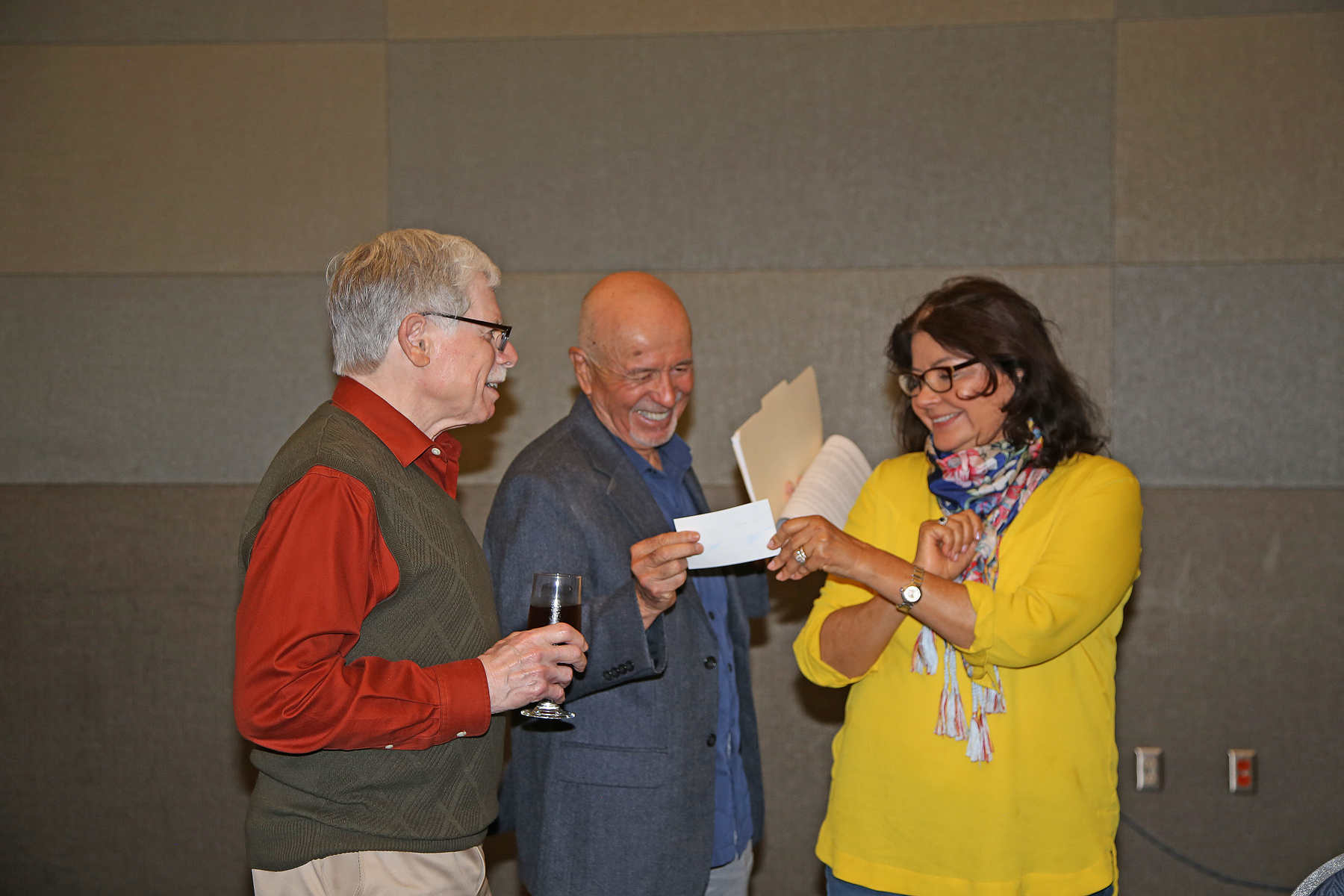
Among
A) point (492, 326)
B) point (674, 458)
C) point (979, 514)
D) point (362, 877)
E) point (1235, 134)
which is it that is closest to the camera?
point (362, 877)

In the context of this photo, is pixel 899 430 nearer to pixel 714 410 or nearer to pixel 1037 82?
pixel 714 410

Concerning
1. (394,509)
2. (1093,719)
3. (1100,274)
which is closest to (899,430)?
(1093,719)

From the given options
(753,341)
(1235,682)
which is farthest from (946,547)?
(1235,682)

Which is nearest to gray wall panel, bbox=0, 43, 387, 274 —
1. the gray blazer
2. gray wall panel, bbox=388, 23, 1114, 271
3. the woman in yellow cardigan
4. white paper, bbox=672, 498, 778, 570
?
gray wall panel, bbox=388, 23, 1114, 271

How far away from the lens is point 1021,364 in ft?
6.88

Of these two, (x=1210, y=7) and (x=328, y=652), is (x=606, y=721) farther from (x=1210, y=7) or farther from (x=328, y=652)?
(x=1210, y=7)

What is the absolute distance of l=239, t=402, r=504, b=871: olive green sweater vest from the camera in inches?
62.9

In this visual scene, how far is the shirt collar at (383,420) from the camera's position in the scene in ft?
5.68

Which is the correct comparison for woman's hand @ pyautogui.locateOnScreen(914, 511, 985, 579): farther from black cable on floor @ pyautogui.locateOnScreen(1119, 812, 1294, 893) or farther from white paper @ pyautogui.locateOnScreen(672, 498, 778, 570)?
black cable on floor @ pyautogui.locateOnScreen(1119, 812, 1294, 893)

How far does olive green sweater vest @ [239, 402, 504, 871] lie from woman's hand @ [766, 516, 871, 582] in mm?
612

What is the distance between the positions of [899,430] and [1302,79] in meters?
2.29

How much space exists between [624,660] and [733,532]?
371 millimetres

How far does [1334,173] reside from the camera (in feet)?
11.3

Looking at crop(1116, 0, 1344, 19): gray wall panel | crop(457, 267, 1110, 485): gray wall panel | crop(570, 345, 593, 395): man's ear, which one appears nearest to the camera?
crop(570, 345, 593, 395): man's ear
